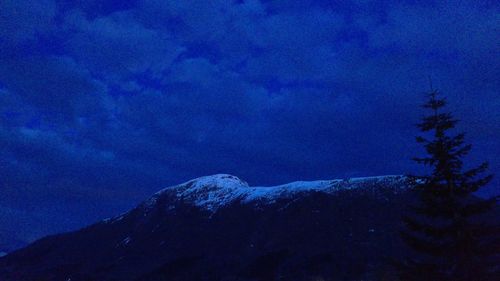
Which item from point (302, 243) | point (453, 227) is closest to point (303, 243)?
point (302, 243)

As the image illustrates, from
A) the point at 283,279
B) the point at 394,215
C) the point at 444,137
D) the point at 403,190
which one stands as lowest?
the point at 283,279

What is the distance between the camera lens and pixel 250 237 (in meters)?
178

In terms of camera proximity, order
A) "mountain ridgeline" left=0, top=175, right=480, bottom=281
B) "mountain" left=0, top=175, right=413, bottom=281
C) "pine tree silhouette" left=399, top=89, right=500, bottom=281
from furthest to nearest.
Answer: "mountain" left=0, top=175, right=413, bottom=281 → "mountain ridgeline" left=0, top=175, right=480, bottom=281 → "pine tree silhouette" left=399, top=89, right=500, bottom=281

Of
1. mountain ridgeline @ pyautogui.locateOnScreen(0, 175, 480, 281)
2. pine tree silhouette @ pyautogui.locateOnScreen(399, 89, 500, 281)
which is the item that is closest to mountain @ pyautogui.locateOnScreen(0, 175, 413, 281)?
mountain ridgeline @ pyautogui.locateOnScreen(0, 175, 480, 281)

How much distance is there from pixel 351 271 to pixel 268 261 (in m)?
36.3

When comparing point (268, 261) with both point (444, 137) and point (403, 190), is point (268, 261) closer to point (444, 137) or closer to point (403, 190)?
point (403, 190)

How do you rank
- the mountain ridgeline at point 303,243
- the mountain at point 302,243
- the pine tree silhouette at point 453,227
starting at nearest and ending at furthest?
the pine tree silhouette at point 453,227 → the mountain ridgeline at point 303,243 → the mountain at point 302,243

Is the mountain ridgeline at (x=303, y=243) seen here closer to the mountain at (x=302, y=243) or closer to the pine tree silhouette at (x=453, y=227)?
the mountain at (x=302, y=243)

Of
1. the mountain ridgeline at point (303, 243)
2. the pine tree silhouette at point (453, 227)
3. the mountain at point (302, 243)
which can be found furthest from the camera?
the mountain at point (302, 243)

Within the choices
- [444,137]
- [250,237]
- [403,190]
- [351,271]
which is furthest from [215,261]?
[444,137]

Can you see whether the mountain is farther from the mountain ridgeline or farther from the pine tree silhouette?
the pine tree silhouette

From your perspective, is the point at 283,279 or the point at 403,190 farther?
the point at 403,190

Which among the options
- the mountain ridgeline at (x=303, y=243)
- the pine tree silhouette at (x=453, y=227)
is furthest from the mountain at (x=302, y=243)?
the pine tree silhouette at (x=453, y=227)

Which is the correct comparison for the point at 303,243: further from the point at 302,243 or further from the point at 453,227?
the point at 453,227
